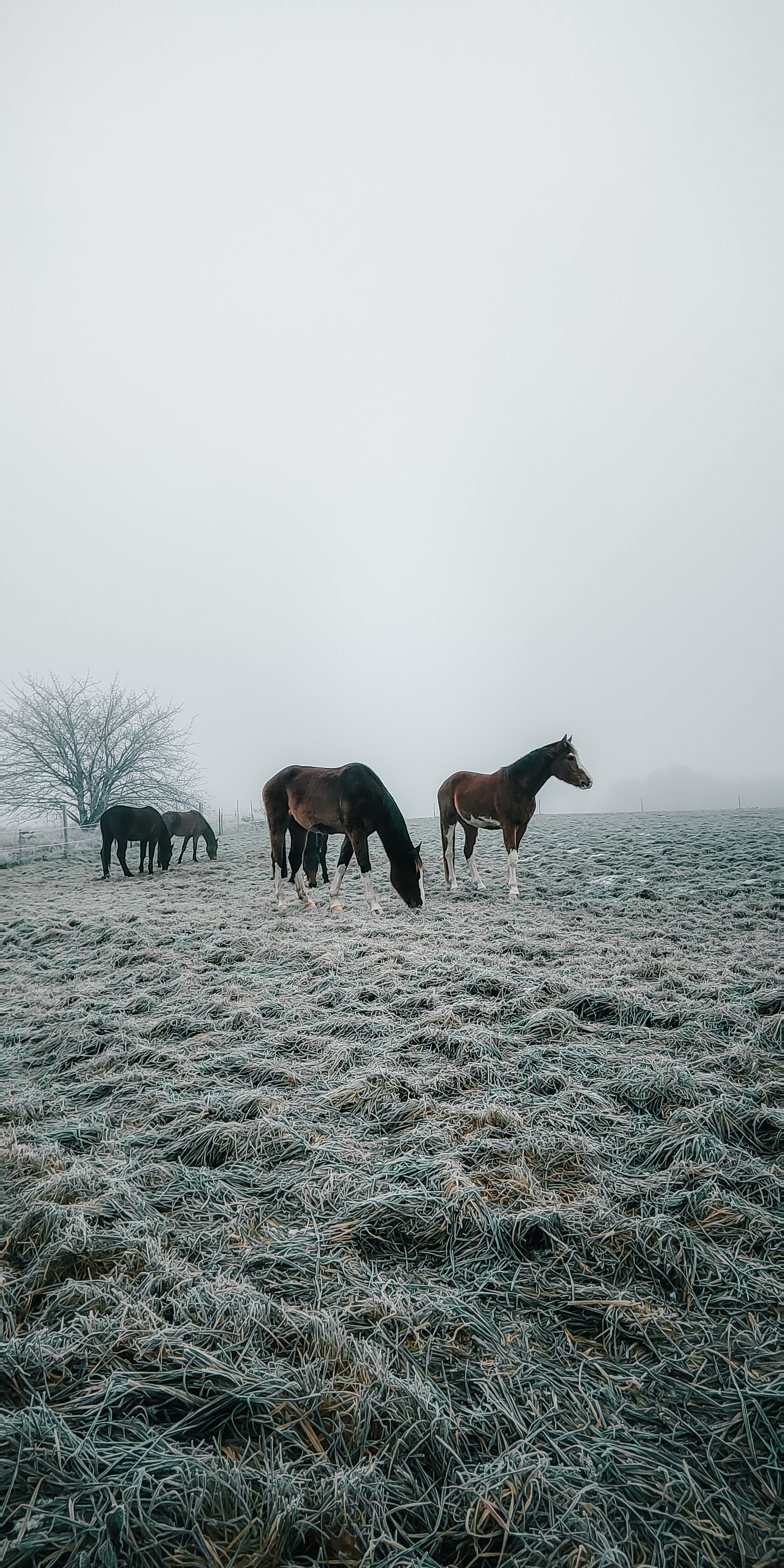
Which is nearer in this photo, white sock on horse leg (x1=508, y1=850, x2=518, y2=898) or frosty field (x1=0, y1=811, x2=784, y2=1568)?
frosty field (x1=0, y1=811, x2=784, y2=1568)

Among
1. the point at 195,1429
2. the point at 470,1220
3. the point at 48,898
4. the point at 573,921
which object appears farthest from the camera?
the point at 48,898

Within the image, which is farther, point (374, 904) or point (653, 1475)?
point (374, 904)

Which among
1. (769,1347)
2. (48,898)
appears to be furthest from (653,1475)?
(48,898)

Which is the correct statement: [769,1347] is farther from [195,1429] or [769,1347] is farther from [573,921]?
[573,921]

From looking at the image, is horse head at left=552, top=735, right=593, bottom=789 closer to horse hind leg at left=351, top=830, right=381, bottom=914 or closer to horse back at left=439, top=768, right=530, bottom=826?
horse back at left=439, top=768, right=530, bottom=826

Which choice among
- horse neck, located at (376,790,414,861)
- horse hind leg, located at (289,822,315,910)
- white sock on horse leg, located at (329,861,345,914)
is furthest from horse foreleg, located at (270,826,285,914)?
horse neck, located at (376,790,414,861)

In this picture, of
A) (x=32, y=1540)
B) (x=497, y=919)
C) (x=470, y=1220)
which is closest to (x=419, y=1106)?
(x=470, y=1220)

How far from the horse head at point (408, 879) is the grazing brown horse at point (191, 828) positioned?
8.46m

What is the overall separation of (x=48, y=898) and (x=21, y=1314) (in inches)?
445

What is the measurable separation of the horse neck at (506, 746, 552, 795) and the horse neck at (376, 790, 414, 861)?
2.50 m

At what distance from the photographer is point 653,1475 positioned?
1.42 metres

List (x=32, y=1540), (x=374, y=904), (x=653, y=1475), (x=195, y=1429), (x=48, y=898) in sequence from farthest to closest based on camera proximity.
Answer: (x=48, y=898) < (x=374, y=904) < (x=195, y=1429) < (x=653, y=1475) < (x=32, y=1540)

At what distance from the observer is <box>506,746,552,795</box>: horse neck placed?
1056cm

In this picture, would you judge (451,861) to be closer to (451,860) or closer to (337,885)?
(451,860)
